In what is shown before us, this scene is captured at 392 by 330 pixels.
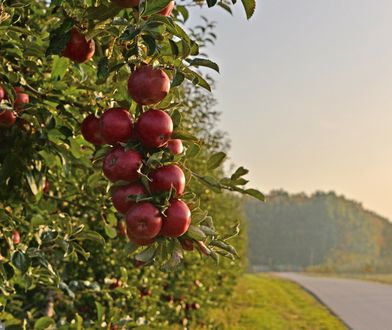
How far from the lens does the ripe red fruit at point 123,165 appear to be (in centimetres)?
144

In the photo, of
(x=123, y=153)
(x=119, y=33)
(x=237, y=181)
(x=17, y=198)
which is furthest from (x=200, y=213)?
(x=17, y=198)

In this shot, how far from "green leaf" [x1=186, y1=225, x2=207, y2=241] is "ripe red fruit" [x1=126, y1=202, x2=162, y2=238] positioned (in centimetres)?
15

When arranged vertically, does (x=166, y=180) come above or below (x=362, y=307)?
above

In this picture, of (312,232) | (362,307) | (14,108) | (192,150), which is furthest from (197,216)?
(312,232)

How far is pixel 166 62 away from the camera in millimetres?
1663

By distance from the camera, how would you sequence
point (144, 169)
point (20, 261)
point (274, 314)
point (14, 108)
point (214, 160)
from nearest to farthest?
1. point (144, 169)
2. point (214, 160)
3. point (20, 261)
4. point (14, 108)
5. point (274, 314)

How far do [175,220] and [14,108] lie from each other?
1.15m

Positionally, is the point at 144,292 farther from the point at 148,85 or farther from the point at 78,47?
the point at 148,85

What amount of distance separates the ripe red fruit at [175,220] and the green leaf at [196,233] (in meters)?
0.09

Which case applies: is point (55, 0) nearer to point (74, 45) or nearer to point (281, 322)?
point (74, 45)

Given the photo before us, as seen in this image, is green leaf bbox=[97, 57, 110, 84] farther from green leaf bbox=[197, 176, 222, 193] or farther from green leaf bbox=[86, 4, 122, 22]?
green leaf bbox=[197, 176, 222, 193]

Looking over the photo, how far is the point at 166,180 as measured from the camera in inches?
57.1

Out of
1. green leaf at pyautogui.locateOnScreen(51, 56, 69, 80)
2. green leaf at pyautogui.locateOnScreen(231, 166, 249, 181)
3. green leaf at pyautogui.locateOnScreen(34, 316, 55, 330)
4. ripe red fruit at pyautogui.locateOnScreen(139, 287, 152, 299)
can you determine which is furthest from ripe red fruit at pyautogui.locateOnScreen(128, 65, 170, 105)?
ripe red fruit at pyautogui.locateOnScreen(139, 287, 152, 299)

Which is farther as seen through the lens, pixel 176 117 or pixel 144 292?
pixel 144 292
